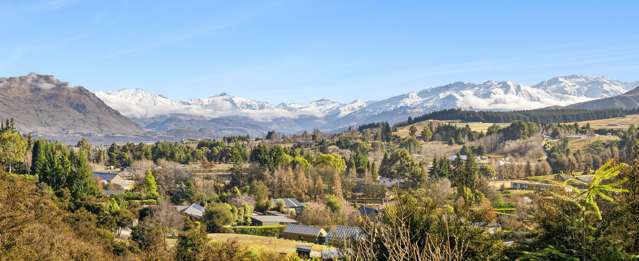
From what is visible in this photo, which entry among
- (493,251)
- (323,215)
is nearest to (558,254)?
(493,251)

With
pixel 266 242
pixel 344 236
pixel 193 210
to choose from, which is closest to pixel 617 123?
pixel 193 210

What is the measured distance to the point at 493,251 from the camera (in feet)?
59.1

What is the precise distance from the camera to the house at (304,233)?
50188 mm

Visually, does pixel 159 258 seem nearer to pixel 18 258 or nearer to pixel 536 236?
pixel 18 258

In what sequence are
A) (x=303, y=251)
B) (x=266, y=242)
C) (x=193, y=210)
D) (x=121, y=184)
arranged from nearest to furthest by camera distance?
1. (x=303, y=251)
2. (x=266, y=242)
3. (x=193, y=210)
4. (x=121, y=184)

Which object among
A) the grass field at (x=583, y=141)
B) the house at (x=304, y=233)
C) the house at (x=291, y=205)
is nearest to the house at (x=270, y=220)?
the house at (x=291, y=205)

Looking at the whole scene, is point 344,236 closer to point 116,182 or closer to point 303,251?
point 303,251

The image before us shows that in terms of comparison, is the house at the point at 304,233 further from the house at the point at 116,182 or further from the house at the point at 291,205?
the house at the point at 116,182

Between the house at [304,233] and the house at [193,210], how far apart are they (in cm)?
932

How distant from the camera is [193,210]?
59438 mm

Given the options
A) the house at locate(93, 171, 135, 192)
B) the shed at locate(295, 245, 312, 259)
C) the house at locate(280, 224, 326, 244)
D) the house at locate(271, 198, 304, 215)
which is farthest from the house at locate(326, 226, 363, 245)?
the house at locate(93, 171, 135, 192)

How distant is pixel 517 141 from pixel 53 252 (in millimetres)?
121931

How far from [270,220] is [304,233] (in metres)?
8.75

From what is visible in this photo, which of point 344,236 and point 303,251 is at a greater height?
point 344,236
